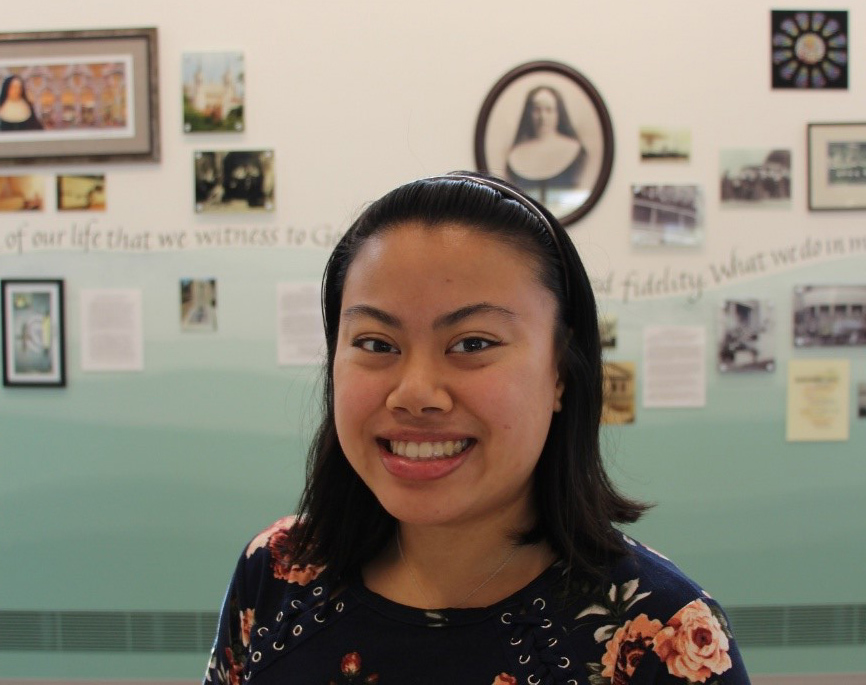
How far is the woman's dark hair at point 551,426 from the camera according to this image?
861mm

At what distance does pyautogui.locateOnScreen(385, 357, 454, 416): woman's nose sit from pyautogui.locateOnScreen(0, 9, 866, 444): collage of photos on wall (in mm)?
1722

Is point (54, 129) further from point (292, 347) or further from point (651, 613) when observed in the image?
point (651, 613)

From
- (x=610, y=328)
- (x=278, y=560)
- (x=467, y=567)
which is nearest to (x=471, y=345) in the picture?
(x=467, y=567)

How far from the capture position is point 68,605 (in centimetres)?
252

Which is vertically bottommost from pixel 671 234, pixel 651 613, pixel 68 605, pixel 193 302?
pixel 68 605

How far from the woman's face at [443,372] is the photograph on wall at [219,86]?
6.10 feet

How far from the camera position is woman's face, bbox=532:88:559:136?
2477mm

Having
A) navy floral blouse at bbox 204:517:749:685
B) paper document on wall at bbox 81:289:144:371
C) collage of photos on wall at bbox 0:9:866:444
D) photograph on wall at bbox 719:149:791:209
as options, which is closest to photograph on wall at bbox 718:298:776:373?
collage of photos on wall at bbox 0:9:866:444

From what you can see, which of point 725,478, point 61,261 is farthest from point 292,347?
point 725,478

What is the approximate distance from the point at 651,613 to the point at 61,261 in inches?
94.3

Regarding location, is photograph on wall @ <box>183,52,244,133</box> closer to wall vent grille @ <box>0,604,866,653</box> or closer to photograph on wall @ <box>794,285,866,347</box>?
wall vent grille @ <box>0,604,866,653</box>

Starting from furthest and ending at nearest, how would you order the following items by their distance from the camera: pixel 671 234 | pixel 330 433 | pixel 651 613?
pixel 671 234 → pixel 330 433 → pixel 651 613

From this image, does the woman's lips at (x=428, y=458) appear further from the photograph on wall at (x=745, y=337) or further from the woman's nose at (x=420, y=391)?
the photograph on wall at (x=745, y=337)

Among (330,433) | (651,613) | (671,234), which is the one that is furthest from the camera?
(671,234)
